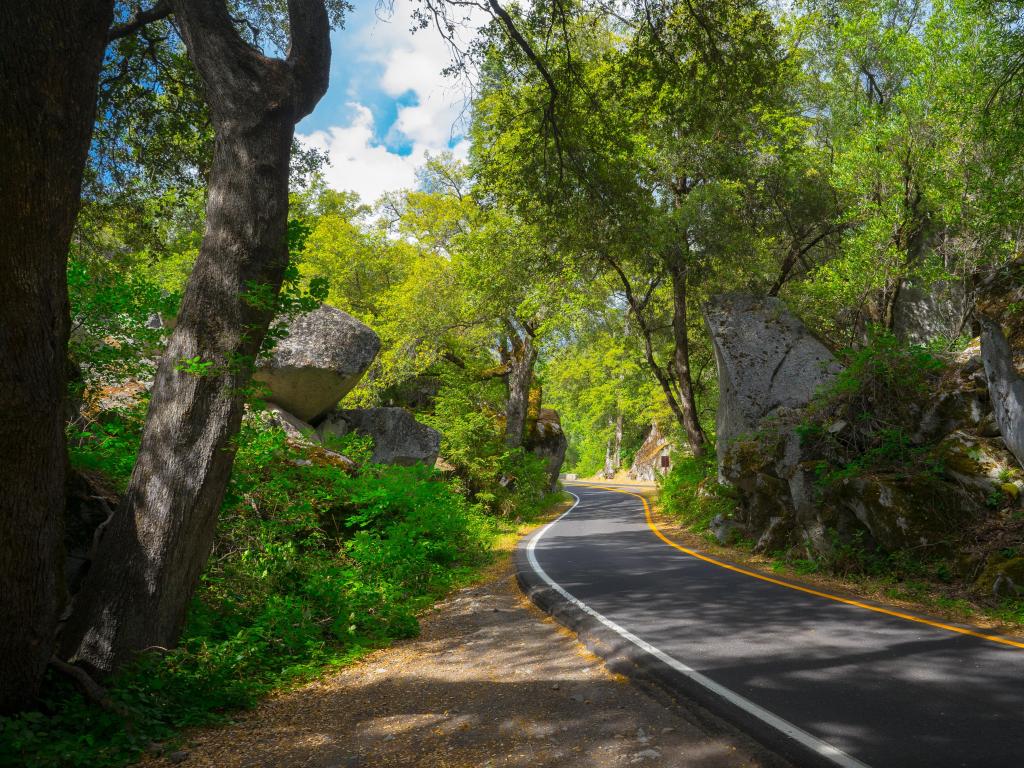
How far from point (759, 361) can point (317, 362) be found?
39.2ft

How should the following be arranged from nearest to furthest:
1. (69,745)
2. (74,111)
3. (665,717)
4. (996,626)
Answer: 1. (69,745)
2. (74,111)
3. (665,717)
4. (996,626)

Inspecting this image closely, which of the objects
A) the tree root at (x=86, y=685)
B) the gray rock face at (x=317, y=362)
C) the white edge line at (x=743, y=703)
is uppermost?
the gray rock face at (x=317, y=362)

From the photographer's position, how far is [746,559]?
1212 centimetres

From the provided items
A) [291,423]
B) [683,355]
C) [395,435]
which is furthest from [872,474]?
[395,435]

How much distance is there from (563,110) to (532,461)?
704 inches

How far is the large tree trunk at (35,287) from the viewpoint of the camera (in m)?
3.66

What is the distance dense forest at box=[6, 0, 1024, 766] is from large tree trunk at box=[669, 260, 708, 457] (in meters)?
0.16

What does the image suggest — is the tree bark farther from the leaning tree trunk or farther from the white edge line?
the leaning tree trunk

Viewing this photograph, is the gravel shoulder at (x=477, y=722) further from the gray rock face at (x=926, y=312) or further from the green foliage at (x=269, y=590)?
the gray rock face at (x=926, y=312)

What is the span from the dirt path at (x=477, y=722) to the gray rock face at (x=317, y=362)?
8.13 meters

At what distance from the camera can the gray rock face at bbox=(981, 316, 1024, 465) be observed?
8469 mm

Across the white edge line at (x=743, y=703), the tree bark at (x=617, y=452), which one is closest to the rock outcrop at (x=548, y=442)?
the white edge line at (x=743, y=703)

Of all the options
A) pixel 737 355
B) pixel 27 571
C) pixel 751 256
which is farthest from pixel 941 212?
pixel 27 571

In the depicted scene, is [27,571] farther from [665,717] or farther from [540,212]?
[540,212]
